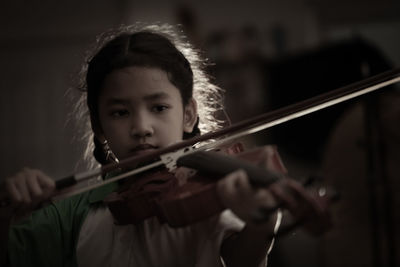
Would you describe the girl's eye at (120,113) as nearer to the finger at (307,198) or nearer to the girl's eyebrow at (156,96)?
the girl's eyebrow at (156,96)

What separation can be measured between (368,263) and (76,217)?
35.9 inches

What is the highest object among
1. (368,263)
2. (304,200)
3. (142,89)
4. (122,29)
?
(122,29)

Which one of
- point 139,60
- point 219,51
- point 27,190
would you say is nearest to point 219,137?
point 139,60

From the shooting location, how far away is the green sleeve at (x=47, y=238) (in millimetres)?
768

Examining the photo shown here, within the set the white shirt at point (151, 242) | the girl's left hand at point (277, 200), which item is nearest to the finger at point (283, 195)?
the girl's left hand at point (277, 200)

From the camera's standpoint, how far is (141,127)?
738mm

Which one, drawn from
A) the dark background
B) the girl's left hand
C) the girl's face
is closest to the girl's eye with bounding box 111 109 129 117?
the girl's face

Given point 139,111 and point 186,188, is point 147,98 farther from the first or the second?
point 186,188

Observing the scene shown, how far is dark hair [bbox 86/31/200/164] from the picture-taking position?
0.80 meters

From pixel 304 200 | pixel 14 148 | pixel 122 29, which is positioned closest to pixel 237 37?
pixel 14 148

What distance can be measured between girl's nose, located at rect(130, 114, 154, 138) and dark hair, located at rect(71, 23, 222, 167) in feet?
0.34

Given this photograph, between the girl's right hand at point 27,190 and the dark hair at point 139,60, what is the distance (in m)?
0.20

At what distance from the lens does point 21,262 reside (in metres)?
0.76

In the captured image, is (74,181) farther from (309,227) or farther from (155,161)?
(309,227)
